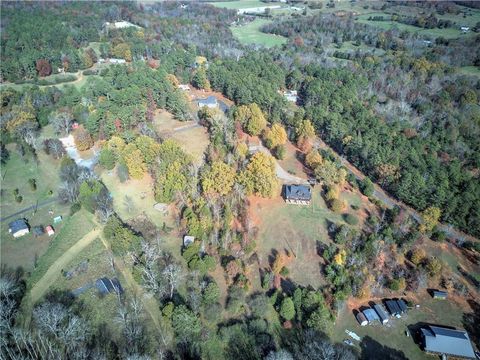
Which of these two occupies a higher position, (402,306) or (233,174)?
(233,174)

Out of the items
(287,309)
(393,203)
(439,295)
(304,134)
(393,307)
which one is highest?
(304,134)

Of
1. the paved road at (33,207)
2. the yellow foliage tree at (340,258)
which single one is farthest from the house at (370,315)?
the paved road at (33,207)

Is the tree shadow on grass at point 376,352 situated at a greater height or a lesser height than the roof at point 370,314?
lesser

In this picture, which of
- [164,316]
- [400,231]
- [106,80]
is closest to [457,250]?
[400,231]

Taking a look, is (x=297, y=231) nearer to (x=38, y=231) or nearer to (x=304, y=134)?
(x=304, y=134)

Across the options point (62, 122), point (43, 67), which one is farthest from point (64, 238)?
point (43, 67)

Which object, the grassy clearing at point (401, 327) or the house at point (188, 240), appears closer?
the grassy clearing at point (401, 327)

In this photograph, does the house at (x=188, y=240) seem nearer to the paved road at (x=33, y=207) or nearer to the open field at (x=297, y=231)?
the open field at (x=297, y=231)

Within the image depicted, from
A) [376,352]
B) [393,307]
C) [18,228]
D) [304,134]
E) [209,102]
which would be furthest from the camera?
[209,102]
